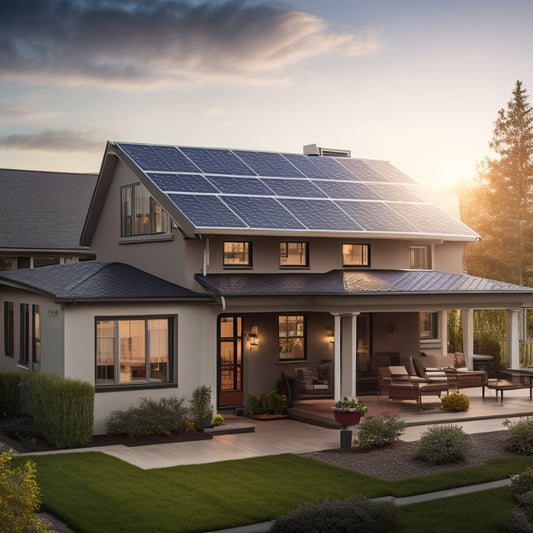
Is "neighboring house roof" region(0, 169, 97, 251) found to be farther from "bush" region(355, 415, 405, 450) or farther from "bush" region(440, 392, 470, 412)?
"bush" region(355, 415, 405, 450)

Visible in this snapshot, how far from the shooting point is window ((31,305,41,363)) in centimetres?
2181

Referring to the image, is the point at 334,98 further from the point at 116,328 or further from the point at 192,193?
the point at 116,328

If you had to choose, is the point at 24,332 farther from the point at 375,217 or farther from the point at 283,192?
the point at 375,217

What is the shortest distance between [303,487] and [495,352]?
17533 millimetres

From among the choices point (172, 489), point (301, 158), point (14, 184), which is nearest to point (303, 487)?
point (172, 489)

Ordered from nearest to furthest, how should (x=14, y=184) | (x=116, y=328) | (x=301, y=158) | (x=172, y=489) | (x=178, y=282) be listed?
(x=172, y=489) → (x=116, y=328) → (x=178, y=282) → (x=301, y=158) → (x=14, y=184)

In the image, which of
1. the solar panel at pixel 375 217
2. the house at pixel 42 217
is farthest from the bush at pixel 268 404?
the house at pixel 42 217

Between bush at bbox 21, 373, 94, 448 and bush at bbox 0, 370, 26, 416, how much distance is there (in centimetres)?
304

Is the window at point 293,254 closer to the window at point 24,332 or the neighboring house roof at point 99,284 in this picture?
the neighboring house roof at point 99,284

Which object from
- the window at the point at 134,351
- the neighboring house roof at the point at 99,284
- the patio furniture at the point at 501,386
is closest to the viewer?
the neighboring house roof at the point at 99,284

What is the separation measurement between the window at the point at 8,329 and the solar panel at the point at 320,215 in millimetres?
8635

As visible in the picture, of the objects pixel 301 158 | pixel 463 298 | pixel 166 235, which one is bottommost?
pixel 463 298

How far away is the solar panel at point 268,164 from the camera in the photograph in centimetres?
2553

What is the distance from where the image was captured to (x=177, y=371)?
2048 cm
